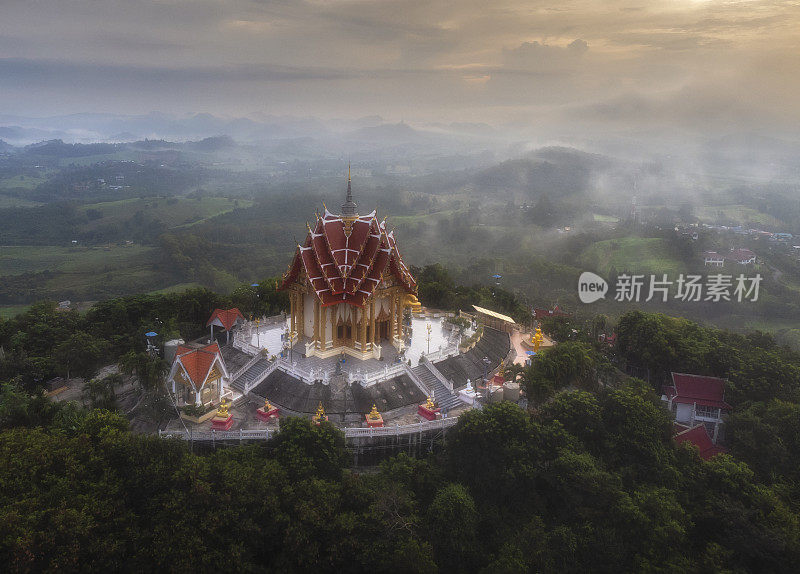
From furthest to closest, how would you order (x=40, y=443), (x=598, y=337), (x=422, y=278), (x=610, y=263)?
(x=610, y=263)
(x=422, y=278)
(x=598, y=337)
(x=40, y=443)

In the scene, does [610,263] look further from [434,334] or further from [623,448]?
[623,448]

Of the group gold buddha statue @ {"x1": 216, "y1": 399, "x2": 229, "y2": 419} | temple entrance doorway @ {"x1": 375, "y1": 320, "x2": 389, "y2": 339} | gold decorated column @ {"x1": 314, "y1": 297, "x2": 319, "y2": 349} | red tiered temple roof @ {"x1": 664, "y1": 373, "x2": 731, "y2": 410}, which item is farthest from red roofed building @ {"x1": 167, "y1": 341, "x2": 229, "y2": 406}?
red tiered temple roof @ {"x1": 664, "y1": 373, "x2": 731, "y2": 410}

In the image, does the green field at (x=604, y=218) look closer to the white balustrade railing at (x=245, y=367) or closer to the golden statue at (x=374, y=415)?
the white balustrade railing at (x=245, y=367)

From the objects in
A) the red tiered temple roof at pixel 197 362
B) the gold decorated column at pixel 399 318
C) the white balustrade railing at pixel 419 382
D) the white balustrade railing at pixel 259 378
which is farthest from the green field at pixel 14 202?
the white balustrade railing at pixel 419 382

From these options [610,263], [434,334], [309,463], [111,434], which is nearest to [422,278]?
[434,334]

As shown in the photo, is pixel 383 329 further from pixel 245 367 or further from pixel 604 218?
pixel 604 218

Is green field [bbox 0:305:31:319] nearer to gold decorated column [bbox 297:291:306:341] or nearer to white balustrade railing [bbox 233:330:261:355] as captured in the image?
white balustrade railing [bbox 233:330:261:355]

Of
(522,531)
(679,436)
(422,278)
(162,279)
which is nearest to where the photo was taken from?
(522,531)
